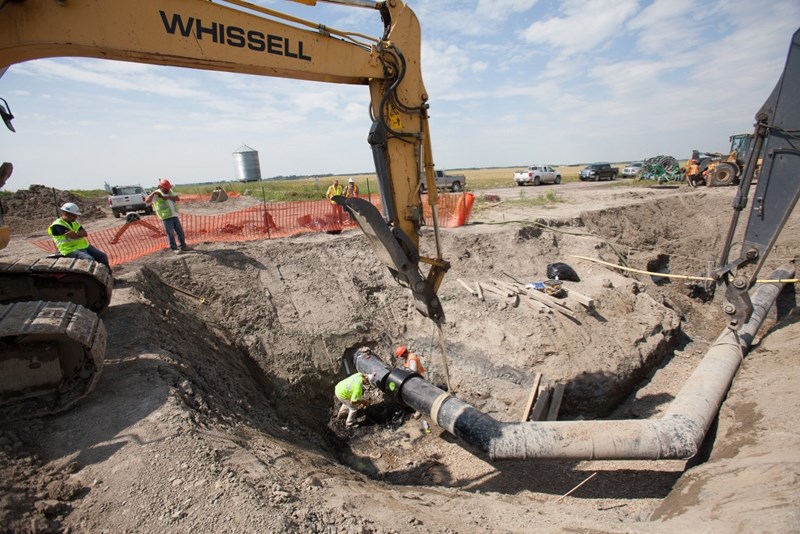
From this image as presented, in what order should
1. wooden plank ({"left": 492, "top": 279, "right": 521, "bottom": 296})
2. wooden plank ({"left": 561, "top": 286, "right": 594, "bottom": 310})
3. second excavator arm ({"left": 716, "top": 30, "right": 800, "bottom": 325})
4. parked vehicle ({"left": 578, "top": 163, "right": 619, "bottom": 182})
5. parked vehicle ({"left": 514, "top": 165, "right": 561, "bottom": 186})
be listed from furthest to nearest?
parked vehicle ({"left": 578, "top": 163, "right": 619, "bottom": 182})
parked vehicle ({"left": 514, "top": 165, "right": 561, "bottom": 186})
wooden plank ({"left": 492, "top": 279, "right": 521, "bottom": 296})
wooden plank ({"left": 561, "top": 286, "right": 594, "bottom": 310})
second excavator arm ({"left": 716, "top": 30, "right": 800, "bottom": 325})

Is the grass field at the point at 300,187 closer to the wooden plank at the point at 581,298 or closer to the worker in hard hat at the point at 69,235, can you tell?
the worker in hard hat at the point at 69,235

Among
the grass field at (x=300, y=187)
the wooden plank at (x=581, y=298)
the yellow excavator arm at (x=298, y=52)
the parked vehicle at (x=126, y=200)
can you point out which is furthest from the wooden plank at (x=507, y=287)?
the parked vehicle at (x=126, y=200)

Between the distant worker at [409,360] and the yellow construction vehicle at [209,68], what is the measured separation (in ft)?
7.42

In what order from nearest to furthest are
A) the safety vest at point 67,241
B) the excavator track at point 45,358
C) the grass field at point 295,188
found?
the excavator track at point 45,358
the safety vest at point 67,241
the grass field at point 295,188

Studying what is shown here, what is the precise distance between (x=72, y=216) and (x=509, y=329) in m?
7.75

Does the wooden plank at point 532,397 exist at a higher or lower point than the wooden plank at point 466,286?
lower

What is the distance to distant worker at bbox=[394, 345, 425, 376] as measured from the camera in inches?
290

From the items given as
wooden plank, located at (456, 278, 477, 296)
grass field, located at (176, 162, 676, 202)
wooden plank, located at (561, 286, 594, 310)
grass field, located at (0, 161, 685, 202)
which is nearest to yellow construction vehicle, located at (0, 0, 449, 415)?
wooden plank, located at (456, 278, 477, 296)

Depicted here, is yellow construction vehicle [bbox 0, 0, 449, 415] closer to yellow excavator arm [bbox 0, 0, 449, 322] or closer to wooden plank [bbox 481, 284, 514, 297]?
yellow excavator arm [bbox 0, 0, 449, 322]

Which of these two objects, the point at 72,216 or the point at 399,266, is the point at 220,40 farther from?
the point at 72,216

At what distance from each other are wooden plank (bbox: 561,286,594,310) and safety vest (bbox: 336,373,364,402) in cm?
469

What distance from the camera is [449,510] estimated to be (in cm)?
395

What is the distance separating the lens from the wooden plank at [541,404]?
22.2ft

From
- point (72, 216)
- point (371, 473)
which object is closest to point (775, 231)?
point (371, 473)
